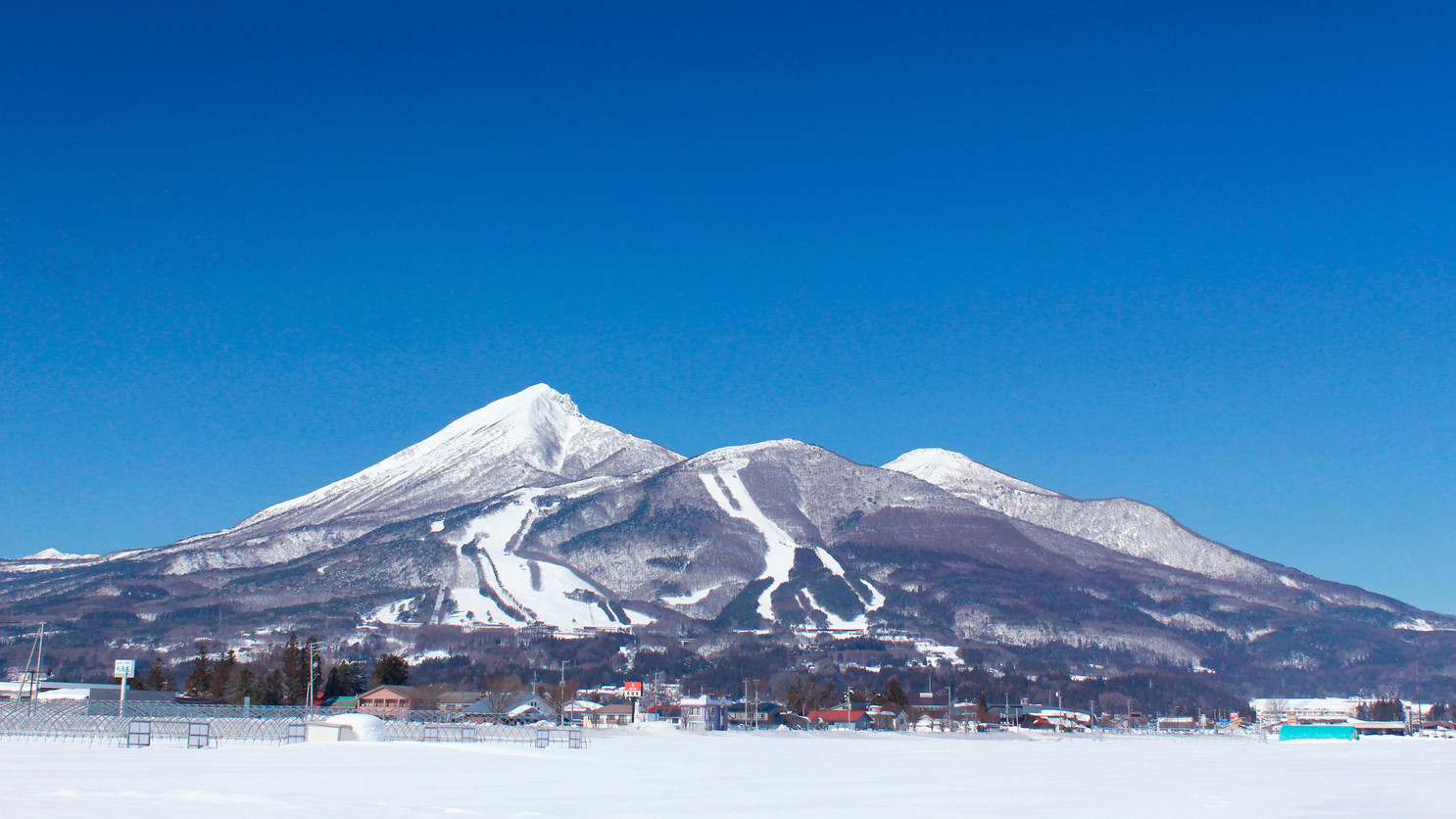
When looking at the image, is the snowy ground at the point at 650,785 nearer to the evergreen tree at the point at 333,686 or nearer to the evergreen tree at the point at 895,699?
the evergreen tree at the point at 333,686

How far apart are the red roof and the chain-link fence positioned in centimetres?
5460

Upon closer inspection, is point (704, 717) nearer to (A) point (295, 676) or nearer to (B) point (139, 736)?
(A) point (295, 676)

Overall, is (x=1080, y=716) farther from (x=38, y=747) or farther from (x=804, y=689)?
(x=38, y=747)

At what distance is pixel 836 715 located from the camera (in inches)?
5098

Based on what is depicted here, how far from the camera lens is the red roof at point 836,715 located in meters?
127

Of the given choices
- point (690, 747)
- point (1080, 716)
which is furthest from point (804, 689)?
point (690, 747)

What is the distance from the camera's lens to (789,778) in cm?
4222

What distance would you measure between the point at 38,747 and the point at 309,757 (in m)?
12.9

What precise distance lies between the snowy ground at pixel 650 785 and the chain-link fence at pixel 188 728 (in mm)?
3962

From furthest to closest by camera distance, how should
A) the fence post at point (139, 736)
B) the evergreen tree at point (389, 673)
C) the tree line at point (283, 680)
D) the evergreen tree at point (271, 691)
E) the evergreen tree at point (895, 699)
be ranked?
the evergreen tree at point (895, 699)
the evergreen tree at point (389, 673)
the tree line at point (283, 680)
the evergreen tree at point (271, 691)
the fence post at point (139, 736)

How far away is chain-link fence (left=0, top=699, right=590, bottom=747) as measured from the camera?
5644cm

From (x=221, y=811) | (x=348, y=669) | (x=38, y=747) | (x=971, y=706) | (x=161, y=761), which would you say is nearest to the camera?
(x=221, y=811)

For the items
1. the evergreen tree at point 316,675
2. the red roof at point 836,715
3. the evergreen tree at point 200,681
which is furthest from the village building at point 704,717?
the evergreen tree at point 200,681

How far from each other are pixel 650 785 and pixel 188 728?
27.1 meters
